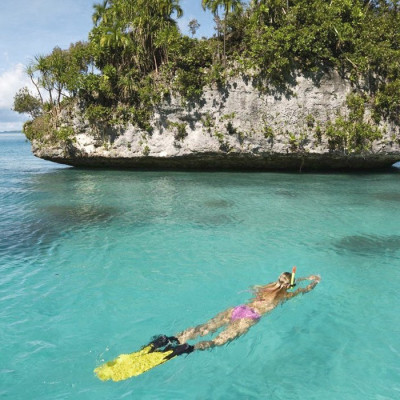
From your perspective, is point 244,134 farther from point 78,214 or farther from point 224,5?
point 78,214

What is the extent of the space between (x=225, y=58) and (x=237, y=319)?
22281 mm

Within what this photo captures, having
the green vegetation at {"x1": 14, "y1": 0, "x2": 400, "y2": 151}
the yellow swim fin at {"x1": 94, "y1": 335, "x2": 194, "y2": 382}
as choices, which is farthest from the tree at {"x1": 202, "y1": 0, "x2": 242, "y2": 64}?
the yellow swim fin at {"x1": 94, "y1": 335, "x2": 194, "y2": 382}

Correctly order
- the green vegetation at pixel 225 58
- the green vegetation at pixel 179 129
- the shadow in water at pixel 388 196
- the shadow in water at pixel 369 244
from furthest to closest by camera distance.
Result: the green vegetation at pixel 179 129, the green vegetation at pixel 225 58, the shadow in water at pixel 388 196, the shadow in water at pixel 369 244

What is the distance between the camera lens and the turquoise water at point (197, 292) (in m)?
5.72

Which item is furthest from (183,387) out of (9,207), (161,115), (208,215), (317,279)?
(161,115)

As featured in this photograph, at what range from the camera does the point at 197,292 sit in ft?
28.0

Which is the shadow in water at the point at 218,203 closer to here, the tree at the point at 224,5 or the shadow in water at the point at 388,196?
the shadow in water at the point at 388,196

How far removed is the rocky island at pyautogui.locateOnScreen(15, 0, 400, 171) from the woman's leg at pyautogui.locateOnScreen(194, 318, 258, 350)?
19.6 m

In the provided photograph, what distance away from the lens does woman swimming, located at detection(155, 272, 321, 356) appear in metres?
6.23

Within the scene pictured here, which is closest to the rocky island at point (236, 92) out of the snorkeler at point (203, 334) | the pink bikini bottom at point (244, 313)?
the snorkeler at point (203, 334)

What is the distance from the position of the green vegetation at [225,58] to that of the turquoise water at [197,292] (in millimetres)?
A: 10114

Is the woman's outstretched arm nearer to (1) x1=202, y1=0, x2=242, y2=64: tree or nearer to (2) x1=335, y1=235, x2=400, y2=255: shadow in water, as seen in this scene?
(2) x1=335, y1=235, x2=400, y2=255: shadow in water

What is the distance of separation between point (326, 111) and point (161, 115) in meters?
11.5

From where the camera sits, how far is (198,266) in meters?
10.0
